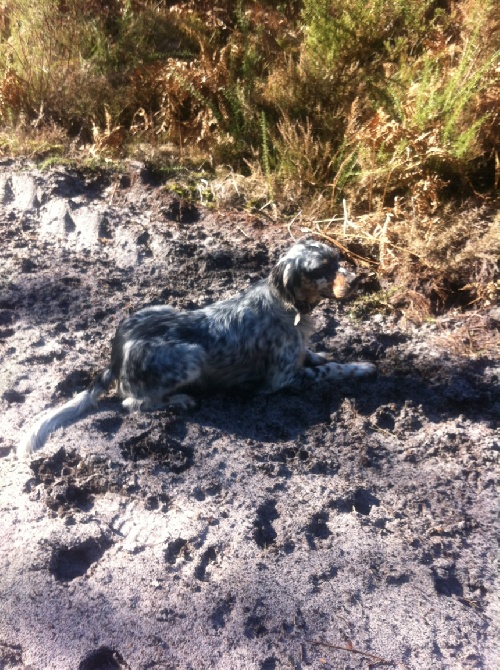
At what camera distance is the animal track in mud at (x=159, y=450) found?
3.49 meters

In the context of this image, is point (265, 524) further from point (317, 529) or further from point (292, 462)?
point (292, 462)

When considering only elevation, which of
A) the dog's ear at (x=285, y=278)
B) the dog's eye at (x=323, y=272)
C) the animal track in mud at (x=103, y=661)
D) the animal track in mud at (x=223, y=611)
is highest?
the dog's eye at (x=323, y=272)

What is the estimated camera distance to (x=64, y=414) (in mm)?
3748

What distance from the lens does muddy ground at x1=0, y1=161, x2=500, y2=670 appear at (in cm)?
264

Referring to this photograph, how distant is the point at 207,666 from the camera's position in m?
2.55

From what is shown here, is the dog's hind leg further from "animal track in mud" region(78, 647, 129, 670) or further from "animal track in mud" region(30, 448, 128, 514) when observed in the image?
"animal track in mud" region(78, 647, 129, 670)

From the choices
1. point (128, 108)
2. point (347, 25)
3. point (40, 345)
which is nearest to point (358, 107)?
point (347, 25)

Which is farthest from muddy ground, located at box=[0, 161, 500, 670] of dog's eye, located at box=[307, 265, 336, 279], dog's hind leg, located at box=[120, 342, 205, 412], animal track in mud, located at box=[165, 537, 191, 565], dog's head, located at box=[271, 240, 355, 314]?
dog's eye, located at box=[307, 265, 336, 279]

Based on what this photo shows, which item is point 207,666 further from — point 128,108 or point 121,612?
point 128,108

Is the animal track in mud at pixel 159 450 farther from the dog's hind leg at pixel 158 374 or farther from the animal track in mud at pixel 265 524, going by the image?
the animal track in mud at pixel 265 524

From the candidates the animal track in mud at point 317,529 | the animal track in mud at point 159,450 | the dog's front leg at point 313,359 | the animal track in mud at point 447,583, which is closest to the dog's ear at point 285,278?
the dog's front leg at point 313,359

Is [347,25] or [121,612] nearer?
[121,612]

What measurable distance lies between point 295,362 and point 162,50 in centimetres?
504

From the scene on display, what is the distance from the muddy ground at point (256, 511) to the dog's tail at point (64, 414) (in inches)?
3.0
